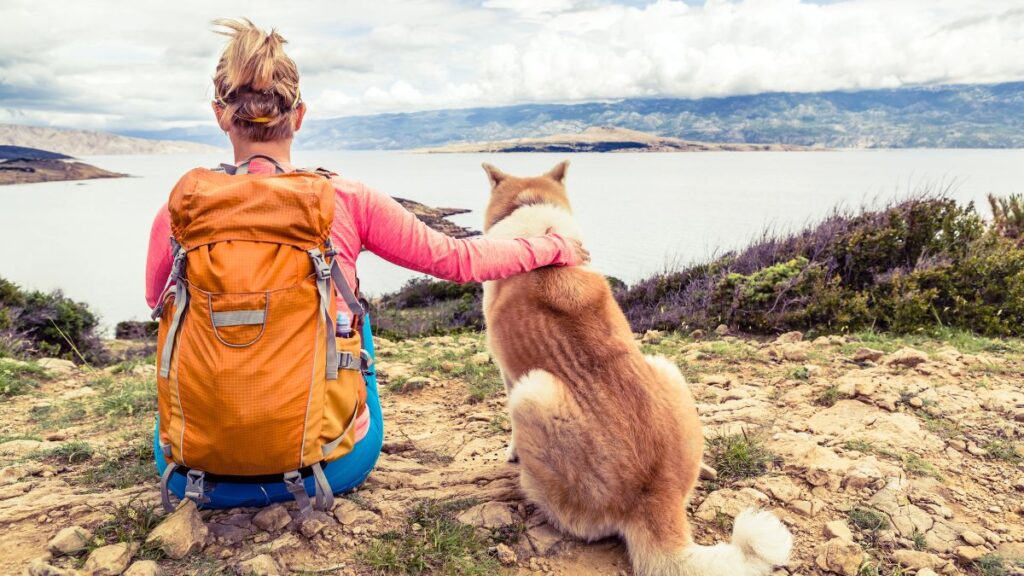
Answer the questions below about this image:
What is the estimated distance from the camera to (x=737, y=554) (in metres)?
2.38

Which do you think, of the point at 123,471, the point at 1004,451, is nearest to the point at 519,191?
the point at 123,471

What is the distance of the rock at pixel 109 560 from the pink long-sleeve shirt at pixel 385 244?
3.54 feet

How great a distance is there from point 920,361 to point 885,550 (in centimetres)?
302

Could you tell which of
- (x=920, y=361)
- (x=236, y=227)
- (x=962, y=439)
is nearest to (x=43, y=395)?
(x=236, y=227)

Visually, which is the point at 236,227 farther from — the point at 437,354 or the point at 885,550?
the point at 437,354

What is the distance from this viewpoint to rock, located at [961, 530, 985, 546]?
2.73m

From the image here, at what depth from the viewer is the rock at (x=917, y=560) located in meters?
2.59

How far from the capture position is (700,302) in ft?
27.7

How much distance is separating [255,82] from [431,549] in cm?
218

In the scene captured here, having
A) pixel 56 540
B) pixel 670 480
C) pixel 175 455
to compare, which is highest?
pixel 175 455

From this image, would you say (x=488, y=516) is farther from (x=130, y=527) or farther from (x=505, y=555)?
(x=130, y=527)

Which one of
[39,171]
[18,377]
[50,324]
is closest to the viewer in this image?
[18,377]

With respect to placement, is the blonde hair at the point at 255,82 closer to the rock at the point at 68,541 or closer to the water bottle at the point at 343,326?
the water bottle at the point at 343,326

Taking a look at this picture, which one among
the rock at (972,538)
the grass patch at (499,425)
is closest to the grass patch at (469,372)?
the grass patch at (499,425)
